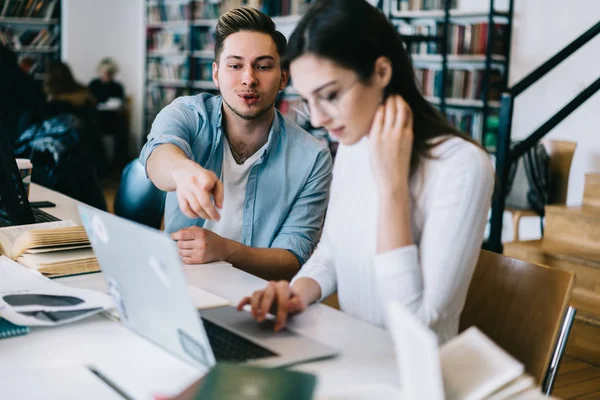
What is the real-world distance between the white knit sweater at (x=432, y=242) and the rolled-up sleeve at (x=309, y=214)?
1.78 ft

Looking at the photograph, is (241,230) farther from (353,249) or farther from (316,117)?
(316,117)

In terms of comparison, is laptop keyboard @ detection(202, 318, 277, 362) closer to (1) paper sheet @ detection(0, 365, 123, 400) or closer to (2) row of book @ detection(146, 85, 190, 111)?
(1) paper sheet @ detection(0, 365, 123, 400)

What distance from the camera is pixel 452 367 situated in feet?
2.98

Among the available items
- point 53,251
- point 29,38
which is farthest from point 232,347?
point 29,38

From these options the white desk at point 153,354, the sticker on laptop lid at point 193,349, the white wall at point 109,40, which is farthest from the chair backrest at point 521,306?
the white wall at point 109,40

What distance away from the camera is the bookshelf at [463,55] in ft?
16.8

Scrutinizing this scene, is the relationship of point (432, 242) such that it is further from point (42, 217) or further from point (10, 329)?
point (42, 217)

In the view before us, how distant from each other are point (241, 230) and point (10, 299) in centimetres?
75

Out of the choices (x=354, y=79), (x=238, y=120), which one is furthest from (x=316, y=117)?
(x=238, y=120)

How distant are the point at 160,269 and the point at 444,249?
47cm

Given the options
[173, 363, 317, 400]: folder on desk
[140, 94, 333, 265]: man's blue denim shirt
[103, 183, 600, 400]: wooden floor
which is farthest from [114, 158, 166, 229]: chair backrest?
[173, 363, 317, 400]: folder on desk

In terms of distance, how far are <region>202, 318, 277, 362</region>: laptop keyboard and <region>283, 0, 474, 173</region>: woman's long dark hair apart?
1.38ft

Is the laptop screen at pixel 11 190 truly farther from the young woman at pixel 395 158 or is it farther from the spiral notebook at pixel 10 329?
the young woman at pixel 395 158

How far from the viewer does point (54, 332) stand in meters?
1.19
